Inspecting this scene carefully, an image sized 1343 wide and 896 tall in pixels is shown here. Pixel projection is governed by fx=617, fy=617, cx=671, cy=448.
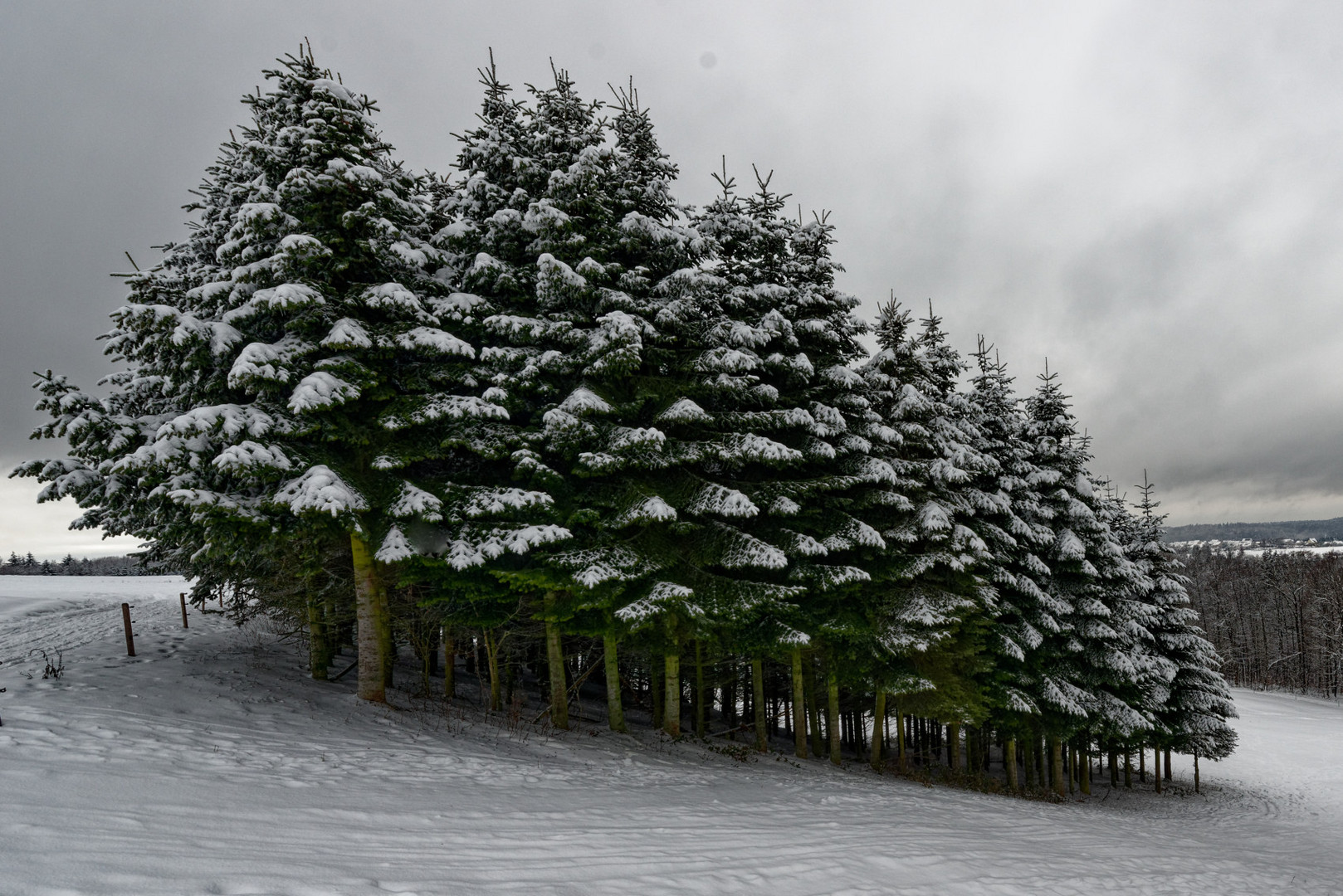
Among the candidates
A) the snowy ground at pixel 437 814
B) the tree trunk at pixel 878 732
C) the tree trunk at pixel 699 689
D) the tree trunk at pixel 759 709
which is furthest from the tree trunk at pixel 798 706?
the tree trunk at pixel 699 689

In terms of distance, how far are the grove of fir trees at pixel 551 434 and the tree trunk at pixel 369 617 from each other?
0.20 feet

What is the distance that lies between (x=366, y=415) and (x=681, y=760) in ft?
31.3

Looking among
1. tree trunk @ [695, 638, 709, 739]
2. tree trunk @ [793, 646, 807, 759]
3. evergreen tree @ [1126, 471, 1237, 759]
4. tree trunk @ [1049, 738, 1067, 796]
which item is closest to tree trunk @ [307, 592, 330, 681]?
tree trunk @ [695, 638, 709, 739]

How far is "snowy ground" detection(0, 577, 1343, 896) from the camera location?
4781mm

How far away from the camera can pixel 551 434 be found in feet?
39.6

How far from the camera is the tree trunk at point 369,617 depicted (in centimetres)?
1205

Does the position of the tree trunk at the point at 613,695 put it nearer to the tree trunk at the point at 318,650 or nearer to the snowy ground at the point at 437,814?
the snowy ground at the point at 437,814

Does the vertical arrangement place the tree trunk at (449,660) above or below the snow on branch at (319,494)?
below

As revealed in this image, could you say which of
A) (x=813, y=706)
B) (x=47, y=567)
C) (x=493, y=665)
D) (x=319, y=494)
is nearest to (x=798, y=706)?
(x=813, y=706)

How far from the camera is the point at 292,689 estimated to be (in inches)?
503

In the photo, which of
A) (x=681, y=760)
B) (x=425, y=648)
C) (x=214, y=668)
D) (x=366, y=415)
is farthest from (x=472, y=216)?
(x=681, y=760)

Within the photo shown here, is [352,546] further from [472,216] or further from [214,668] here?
[472,216]

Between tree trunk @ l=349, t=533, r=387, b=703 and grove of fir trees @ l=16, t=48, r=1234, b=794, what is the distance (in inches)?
2.4

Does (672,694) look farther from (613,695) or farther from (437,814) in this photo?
(437,814)
